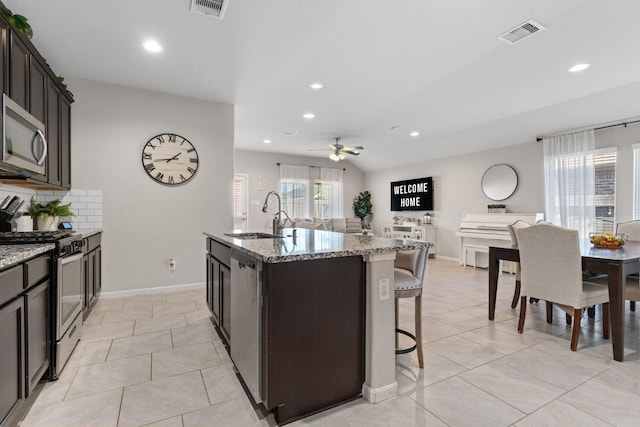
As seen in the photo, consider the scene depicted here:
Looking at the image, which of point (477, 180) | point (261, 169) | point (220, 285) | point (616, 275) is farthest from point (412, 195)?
point (220, 285)

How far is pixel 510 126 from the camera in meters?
5.40

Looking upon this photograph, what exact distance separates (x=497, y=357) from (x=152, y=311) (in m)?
3.28

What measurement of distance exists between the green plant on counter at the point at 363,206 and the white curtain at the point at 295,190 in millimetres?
1506

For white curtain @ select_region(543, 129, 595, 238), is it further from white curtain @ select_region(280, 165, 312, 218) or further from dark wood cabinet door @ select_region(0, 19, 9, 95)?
dark wood cabinet door @ select_region(0, 19, 9, 95)

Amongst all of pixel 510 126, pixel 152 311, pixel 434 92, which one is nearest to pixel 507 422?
pixel 152 311

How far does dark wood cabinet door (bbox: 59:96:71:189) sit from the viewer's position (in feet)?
10.7

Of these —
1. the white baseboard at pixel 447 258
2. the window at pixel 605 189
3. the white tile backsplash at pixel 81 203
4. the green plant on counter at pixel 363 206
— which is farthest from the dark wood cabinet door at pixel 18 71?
the green plant on counter at pixel 363 206

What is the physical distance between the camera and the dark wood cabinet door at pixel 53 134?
2.87 meters

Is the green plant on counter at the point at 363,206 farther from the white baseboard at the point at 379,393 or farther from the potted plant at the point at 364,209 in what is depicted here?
the white baseboard at the point at 379,393

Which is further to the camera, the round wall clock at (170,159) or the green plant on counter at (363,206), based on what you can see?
the green plant on counter at (363,206)

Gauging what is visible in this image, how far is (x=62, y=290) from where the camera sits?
6.59ft

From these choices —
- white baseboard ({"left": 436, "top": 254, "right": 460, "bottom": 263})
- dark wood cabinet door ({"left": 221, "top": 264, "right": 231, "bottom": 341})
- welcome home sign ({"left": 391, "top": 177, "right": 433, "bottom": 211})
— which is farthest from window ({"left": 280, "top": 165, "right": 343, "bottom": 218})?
dark wood cabinet door ({"left": 221, "top": 264, "right": 231, "bottom": 341})

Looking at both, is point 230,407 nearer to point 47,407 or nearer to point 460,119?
point 47,407

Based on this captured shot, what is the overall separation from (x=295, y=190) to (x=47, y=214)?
575cm
